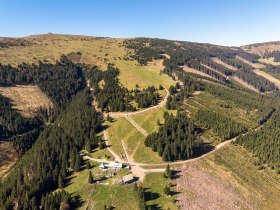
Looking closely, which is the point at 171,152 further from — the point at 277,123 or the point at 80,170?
the point at 277,123

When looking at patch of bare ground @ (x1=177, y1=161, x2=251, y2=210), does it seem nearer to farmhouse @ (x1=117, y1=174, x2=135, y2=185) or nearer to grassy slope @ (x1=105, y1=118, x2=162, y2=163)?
grassy slope @ (x1=105, y1=118, x2=162, y2=163)

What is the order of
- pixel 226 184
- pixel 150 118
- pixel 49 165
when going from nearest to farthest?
1. pixel 226 184
2. pixel 49 165
3. pixel 150 118

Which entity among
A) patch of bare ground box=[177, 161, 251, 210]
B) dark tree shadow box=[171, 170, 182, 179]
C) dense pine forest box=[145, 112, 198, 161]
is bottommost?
patch of bare ground box=[177, 161, 251, 210]

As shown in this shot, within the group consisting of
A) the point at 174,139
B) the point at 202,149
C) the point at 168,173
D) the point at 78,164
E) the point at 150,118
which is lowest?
the point at 78,164

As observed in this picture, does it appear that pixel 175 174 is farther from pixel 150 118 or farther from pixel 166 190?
pixel 150 118

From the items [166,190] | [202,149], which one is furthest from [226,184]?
[166,190]

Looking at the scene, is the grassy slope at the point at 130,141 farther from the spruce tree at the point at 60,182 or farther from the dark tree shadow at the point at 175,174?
the spruce tree at the point at 60,182

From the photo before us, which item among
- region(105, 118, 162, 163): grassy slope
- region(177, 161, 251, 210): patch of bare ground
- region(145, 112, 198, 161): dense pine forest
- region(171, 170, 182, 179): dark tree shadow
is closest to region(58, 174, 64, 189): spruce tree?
region(105, 118, 162, 163): grassy slope

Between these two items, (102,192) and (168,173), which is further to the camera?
(168,173)
